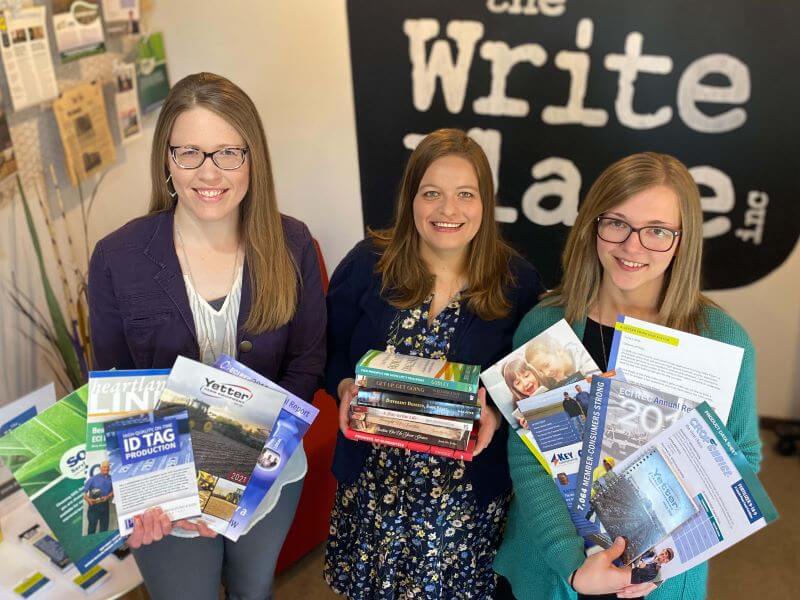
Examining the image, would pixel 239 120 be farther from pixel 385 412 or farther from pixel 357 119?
pixel 357 119

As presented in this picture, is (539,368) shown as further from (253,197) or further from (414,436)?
(253,197)

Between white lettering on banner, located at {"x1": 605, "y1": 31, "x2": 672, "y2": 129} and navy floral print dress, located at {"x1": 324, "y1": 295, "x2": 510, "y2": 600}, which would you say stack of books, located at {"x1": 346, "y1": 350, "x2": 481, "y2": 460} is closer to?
navy floral print dress, located at {"x1": 324, "y1": 295, "x2": 510, "y2": 600}

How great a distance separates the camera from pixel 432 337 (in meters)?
1.72

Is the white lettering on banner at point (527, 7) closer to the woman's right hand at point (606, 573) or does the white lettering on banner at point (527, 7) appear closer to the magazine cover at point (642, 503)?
the magazine cover at point (642, 503)

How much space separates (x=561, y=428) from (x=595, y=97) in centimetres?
183

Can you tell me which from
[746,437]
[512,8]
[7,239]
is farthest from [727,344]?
[7,239]

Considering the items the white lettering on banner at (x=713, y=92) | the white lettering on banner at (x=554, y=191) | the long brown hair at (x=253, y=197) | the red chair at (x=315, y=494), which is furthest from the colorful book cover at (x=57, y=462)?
the white lettering on banner at (x=713, y=92)

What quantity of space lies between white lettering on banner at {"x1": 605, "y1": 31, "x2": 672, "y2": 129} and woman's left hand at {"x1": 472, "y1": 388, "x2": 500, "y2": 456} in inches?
67.4

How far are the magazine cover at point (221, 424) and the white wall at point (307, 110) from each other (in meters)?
1.63

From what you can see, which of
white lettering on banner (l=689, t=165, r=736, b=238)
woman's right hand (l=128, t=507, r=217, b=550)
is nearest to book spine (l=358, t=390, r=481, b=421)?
woman's right hand (l=128, t=507, r=217, b=550)

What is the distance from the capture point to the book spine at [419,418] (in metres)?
1.54

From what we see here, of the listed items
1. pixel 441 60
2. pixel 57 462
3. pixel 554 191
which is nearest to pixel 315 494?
pixel 57 462

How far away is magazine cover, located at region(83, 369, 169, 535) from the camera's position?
1358 mm

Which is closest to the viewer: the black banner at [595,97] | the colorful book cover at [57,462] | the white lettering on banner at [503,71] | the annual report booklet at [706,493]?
the annual report booklet at [706,493]
